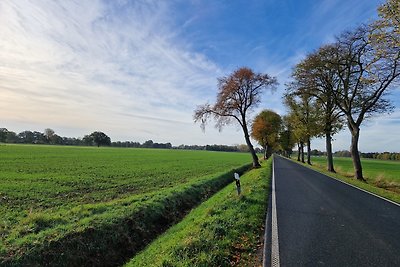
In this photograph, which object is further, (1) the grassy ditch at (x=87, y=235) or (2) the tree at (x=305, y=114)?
(2) the tree at (x=305, y=114)

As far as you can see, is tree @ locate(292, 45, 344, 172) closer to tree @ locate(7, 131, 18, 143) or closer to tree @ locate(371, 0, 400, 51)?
tree @ locate(371, 0, 400, 51)

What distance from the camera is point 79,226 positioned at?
353 inches

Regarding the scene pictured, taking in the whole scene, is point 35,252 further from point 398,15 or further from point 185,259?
point 398,15

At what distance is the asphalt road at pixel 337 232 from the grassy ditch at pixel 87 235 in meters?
4.74

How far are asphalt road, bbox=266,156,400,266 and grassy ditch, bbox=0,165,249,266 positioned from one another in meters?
4.74

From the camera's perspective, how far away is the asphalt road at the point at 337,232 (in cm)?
572

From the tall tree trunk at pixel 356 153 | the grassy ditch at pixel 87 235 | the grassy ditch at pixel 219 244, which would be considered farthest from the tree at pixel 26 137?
the grassy ditch at pixel 219 244

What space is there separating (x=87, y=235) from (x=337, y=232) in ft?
23.0

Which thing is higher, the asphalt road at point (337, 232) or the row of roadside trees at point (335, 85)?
the row of roadside trees at point (335, 85)

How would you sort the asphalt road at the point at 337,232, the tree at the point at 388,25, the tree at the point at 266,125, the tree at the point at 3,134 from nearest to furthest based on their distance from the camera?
the asphalt road at the point at 337,232 → the tree at the point at 388,25 → the tree at the point at 266,125 → the tree at the point at 3,134

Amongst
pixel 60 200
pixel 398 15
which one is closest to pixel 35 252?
pixel 60 200

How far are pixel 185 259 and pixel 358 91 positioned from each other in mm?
24100

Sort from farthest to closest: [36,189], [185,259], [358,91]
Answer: [358,91], [36,189], [185,259]

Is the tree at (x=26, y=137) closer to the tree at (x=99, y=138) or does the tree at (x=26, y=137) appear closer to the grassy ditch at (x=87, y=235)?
the tree at (x=99, y=138)
